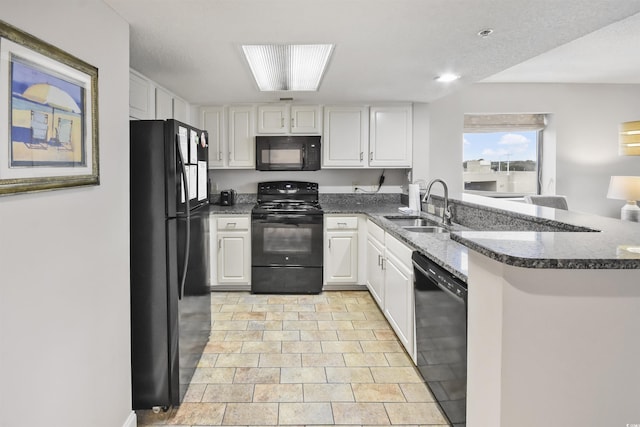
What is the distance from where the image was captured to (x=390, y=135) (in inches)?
183

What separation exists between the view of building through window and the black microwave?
6.93 ft

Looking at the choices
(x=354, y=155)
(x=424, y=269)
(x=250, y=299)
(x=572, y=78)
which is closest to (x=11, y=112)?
(x=424, y=269)

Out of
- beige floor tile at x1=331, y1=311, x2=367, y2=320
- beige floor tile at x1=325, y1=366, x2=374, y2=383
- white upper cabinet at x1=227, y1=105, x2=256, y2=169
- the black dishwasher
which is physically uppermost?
white upper cabinet at x1=227, y1=105, x2=256, y2=169

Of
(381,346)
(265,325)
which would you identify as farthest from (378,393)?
(265,325)

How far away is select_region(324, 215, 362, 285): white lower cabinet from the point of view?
443 cm

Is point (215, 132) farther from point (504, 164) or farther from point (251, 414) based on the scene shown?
point (504, 164)

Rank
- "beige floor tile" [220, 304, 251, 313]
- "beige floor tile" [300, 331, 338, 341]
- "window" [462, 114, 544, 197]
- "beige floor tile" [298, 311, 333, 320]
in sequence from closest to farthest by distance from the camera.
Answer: "beige floor tile" [300, 331, 338, 341] < "beige floor tile" [298, 311, 333, 320] < "beige floor tile" [220, 304, 251, 313] < "window" [462, 114, 544, 197]

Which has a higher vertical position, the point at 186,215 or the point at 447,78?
the point at 447,78

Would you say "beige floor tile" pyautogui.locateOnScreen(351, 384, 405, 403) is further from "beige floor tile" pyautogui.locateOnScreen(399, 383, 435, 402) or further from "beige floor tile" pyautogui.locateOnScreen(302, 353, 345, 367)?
"beige floor tile" pyautogui.locateOnScreen(302, 353, 345, 367)

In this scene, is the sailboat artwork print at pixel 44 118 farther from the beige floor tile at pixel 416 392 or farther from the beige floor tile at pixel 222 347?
the beige floor tile at pixel 416 392

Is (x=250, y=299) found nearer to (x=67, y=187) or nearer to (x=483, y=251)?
(x=67, y=187)

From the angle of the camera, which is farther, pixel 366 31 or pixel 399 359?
pixel 399 359

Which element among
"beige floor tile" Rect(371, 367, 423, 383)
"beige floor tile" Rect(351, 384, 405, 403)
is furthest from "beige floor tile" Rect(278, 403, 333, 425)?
"beige floor tile" Rect(371, 367, 423, 383)

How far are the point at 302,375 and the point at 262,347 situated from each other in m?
0.54
